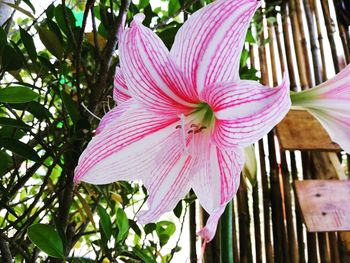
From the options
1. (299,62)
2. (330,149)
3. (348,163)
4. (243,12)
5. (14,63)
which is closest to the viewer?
(243,12)

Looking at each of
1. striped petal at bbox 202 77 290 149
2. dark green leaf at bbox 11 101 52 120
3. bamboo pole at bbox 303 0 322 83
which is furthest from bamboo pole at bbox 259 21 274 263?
striped petal at bbox 202 77 290 149

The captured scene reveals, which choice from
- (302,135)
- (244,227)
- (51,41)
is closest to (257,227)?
(244,227)

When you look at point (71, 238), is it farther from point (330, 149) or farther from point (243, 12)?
point (330, 149)

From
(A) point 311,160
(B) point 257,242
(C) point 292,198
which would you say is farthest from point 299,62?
(B) point 257,242

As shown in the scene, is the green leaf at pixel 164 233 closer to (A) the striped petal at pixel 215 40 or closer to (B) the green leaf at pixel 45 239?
(B) the green leaf at pixel 45 239

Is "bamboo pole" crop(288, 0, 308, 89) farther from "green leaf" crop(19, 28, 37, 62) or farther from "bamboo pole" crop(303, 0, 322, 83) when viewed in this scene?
"green leaf" crop(19, 28, 37, 62)

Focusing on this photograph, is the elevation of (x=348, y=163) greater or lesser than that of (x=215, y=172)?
greater

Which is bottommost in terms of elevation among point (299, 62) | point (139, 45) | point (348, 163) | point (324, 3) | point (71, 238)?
point (71, 238)
